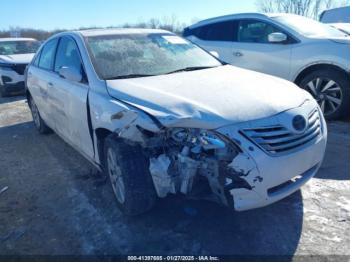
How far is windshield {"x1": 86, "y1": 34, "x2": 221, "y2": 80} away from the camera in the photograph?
344 cm

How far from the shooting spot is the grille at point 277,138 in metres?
2.40

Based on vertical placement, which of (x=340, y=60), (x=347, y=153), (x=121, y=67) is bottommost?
(x=347, y=153)

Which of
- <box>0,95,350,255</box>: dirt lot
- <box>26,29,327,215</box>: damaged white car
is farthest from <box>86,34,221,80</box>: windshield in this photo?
<box>0,95,350,255</box>: dirt lot

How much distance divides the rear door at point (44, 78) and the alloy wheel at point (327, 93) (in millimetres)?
3890

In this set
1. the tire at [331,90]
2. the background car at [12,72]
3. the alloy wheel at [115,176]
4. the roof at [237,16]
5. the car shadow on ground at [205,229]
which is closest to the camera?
the car shadow on ground at [205,229]

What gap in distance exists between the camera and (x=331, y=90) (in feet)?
17.3

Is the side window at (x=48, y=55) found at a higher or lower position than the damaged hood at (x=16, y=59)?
higher

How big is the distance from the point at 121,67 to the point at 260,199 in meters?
1.90

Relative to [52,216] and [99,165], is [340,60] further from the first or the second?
[52,216]

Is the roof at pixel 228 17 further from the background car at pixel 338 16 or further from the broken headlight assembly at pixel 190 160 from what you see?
the background car at pixel 338 16

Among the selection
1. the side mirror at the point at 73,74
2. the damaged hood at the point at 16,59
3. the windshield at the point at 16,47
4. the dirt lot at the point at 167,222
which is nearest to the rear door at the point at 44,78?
the side mirror at the point at 73,74

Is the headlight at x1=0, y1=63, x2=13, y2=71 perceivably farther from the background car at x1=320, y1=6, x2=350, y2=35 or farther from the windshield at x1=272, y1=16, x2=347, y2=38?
the background car at x1=320, y1=6, x2=350, y2=35

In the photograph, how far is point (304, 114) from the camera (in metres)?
2.68

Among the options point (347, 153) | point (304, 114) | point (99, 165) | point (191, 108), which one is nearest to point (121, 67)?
point (99, 165)
